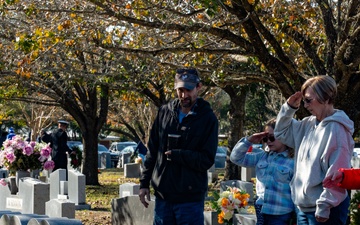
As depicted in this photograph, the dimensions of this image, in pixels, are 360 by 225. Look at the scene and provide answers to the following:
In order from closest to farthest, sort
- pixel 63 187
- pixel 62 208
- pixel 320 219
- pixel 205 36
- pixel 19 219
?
1. pixel 320 219
2. pixel 19 219
3. pixel 62 208
4. pixel 205 36
5. pixel 63 187

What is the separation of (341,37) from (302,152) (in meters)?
5.34

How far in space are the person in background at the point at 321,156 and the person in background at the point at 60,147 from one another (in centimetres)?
1619

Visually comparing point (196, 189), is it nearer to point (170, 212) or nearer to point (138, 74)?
point (170, 212)

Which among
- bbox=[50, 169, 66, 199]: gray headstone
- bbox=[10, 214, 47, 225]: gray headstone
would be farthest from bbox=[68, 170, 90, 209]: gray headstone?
bbox=[10, 214, 47, 225]: gray headstone

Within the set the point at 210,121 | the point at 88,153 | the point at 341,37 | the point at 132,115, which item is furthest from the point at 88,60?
the point at 132,115

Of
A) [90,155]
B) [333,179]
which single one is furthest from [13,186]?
[333,179]

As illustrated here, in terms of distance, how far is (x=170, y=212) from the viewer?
6.61 meters

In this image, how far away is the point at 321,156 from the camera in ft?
18.2

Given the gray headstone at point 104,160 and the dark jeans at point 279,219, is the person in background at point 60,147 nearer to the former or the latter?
the dark jeans at point 279,219

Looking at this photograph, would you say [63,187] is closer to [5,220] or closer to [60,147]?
[60,147]

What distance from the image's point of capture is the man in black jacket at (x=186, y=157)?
6.51 m

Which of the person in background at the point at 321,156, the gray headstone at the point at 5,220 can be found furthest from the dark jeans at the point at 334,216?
the gray headstone at the point at 5,220

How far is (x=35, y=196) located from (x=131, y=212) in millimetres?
2941

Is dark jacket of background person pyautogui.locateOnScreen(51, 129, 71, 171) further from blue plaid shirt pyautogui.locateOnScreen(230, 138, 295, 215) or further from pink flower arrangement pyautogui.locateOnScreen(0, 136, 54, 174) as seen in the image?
blue plaid shirt pyautogui.locateOnScreen(230, 138, 295, 215)
